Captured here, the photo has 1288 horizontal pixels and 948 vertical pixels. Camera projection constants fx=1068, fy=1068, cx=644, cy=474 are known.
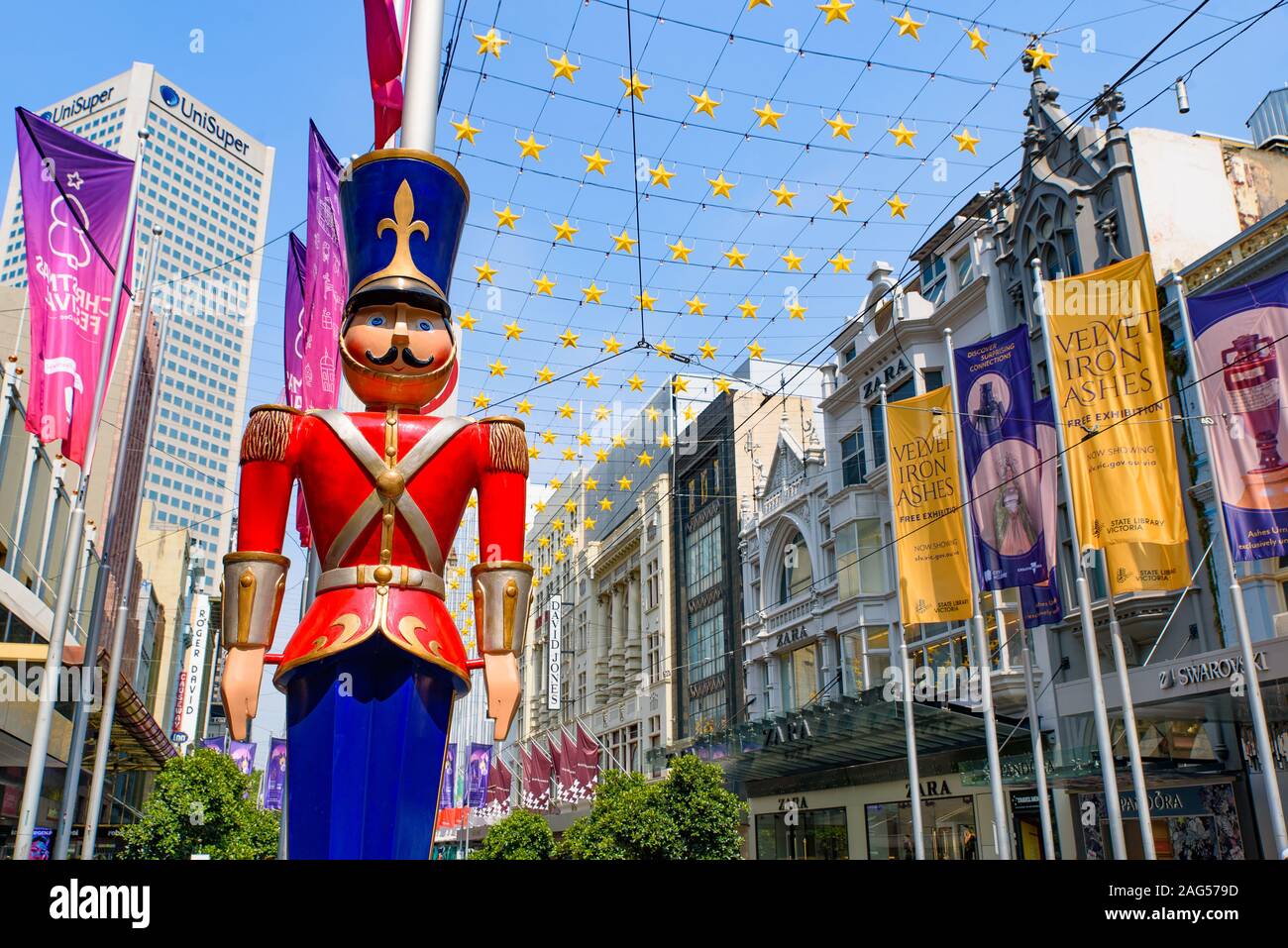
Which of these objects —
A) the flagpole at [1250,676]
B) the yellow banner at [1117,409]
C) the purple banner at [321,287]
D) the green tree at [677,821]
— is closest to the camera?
the purple banner at [321,287]

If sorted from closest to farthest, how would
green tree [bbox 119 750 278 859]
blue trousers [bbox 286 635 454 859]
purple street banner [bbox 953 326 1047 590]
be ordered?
blue trousers [bbox 286 635 454 859], purple street banner [bbox 953 326 1047 590], green tree [bbox 119 750 278 859]

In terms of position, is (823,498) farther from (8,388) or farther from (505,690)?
(505,690)

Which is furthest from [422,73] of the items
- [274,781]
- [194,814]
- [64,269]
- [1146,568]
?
[274,781]

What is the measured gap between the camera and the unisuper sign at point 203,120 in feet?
302

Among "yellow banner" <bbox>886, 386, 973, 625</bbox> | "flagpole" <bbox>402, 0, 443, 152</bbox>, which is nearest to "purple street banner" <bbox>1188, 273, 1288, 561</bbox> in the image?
"yellow banner" <bbox>886, 386, 973, 625</bbox>

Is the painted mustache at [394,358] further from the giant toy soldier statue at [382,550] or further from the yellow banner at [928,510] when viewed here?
the yellow banner at [928,510]

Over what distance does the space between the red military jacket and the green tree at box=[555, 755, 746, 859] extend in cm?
2012

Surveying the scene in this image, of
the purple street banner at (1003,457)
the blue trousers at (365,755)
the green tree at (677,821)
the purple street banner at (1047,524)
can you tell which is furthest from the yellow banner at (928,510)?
the blue trousers at (365,755)

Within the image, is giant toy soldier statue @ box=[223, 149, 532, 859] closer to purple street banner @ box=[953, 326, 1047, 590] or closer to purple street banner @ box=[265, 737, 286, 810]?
purple street banner @ box=[953, 326, 1047, 590]

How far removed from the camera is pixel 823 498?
33.9 meters

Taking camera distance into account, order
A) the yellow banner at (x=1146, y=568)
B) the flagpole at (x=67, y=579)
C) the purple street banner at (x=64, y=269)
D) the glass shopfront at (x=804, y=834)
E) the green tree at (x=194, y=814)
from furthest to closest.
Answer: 1. the glass shopfront at (x=804, y=834)
2. the green tree at (x=194, y=814)
3. the yellow banner at (x=1146, y=568)
4. the flagpole at (x=67, y=579)
5. the purple street banner at (x=64, y=269)

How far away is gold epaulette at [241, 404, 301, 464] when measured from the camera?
612cm

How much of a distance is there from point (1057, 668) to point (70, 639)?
25.0m

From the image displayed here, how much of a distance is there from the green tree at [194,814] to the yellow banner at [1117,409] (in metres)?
22.1
